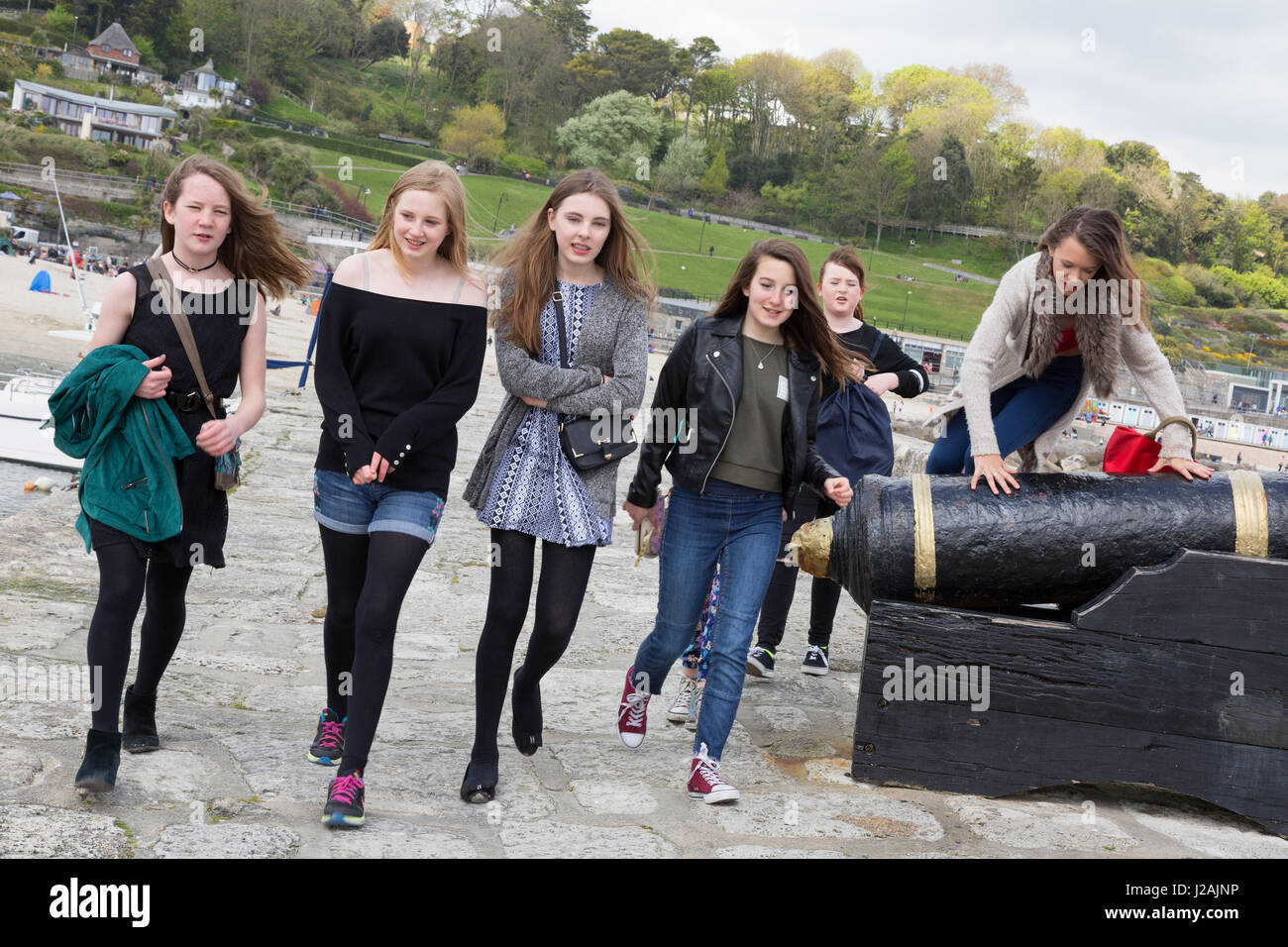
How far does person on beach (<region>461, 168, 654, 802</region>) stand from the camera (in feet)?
10.3

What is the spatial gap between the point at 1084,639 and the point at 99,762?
8.37 ft

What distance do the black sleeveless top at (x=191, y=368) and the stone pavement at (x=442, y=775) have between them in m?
0.55

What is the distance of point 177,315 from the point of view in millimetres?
3084

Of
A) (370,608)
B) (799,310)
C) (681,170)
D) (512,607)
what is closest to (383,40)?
(681,170)

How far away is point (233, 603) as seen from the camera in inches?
193

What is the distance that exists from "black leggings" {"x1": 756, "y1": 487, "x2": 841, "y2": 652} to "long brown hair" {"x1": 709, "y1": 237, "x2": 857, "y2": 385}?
1.01 m

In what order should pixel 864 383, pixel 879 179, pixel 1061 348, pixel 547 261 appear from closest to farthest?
pixel 547 261, pixel 1061 348, pixel 864 383, pixel 879 179

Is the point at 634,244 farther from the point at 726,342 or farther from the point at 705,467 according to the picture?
the point at 705,467

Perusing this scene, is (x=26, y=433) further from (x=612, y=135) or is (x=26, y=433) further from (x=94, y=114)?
(x=612, y=135)

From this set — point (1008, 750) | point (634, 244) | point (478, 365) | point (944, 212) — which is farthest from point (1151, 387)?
point (944, 212)

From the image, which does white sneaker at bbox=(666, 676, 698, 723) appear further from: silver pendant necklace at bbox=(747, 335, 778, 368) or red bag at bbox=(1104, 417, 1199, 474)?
red bag at bbox=(1104, 417, 1199, 474)

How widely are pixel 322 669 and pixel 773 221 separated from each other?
3425 inches

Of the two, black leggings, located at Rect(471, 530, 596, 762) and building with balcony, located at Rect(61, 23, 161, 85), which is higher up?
building with balcony, located at Rect(61, 23, 161, 85)

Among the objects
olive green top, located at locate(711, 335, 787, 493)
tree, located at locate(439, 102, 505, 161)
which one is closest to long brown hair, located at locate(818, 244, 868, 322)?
olive green top, located at locate(711, 335, 787, 493)
